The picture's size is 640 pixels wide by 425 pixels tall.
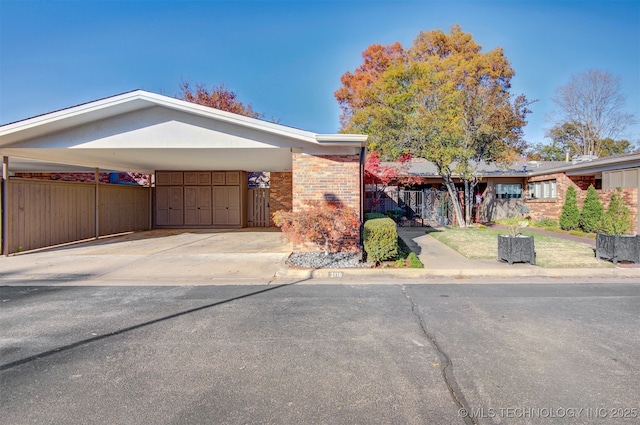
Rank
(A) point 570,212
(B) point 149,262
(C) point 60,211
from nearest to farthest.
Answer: (B) point 149,262 < (C) point 60,211 < (A) point 570,212

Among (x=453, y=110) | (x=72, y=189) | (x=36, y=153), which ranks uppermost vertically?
(x=453, y=110)

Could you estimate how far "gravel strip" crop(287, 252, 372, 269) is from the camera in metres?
7.78

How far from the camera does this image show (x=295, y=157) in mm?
9125

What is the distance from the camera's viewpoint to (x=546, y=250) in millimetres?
9867

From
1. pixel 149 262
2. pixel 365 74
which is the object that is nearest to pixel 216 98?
pixel 365 74

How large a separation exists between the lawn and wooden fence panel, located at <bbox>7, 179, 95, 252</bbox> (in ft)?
40.4

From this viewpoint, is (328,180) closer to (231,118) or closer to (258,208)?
(231,118)

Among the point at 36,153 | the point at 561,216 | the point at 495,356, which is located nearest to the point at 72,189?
the point at 36,153

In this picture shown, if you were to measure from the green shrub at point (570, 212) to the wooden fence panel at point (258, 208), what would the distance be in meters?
13.9

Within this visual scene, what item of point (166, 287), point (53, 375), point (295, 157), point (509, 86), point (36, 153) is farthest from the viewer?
point (509, 86)

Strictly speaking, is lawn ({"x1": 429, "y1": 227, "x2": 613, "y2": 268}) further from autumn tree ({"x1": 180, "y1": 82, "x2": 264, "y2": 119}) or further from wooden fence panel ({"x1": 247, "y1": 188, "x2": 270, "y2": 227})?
autumn tree ({"x1": 180, "y1": 82, "x2": 264, "y2": 119})

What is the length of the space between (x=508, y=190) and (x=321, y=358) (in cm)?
2051

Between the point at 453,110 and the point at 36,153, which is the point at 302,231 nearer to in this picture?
the point at 36,153

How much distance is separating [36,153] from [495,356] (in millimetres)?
12574
